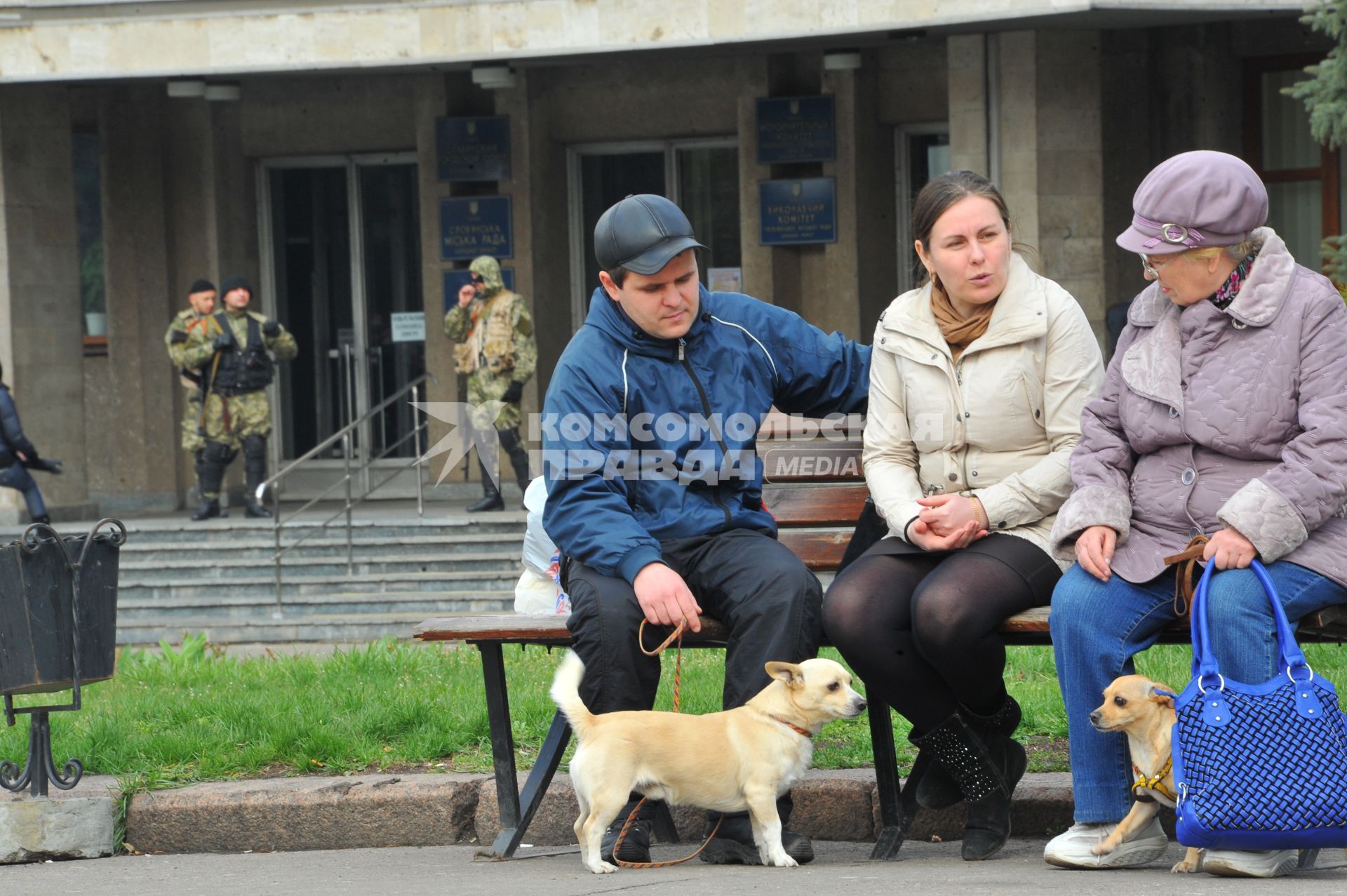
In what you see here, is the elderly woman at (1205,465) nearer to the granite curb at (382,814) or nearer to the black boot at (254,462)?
the granite curb at (382,814)

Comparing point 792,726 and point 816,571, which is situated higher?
point 816,571

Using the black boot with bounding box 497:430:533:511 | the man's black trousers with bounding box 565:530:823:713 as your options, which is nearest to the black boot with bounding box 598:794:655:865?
the man's black trousers with bounding box 565:530:823:713

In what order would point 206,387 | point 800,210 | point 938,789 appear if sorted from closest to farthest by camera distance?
point 938,789 → point 800,210 → point 206,387

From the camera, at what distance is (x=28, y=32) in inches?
594

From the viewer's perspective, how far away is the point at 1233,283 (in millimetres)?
4480

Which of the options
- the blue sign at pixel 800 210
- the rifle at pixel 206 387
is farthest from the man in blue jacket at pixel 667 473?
the rifle at pixel 206 387

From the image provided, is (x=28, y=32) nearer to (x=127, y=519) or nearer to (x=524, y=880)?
(x=127, y=519)

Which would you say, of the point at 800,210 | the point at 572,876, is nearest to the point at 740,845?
the point at 572,876

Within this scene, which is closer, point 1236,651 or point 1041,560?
point 1236,651

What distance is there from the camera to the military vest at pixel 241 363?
15320 mm

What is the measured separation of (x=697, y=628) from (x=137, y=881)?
1780 mm

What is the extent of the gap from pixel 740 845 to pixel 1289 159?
1107 centimetres

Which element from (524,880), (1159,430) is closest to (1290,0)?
(1159,430)

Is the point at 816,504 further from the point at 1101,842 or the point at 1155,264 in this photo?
the point at 1101,842
